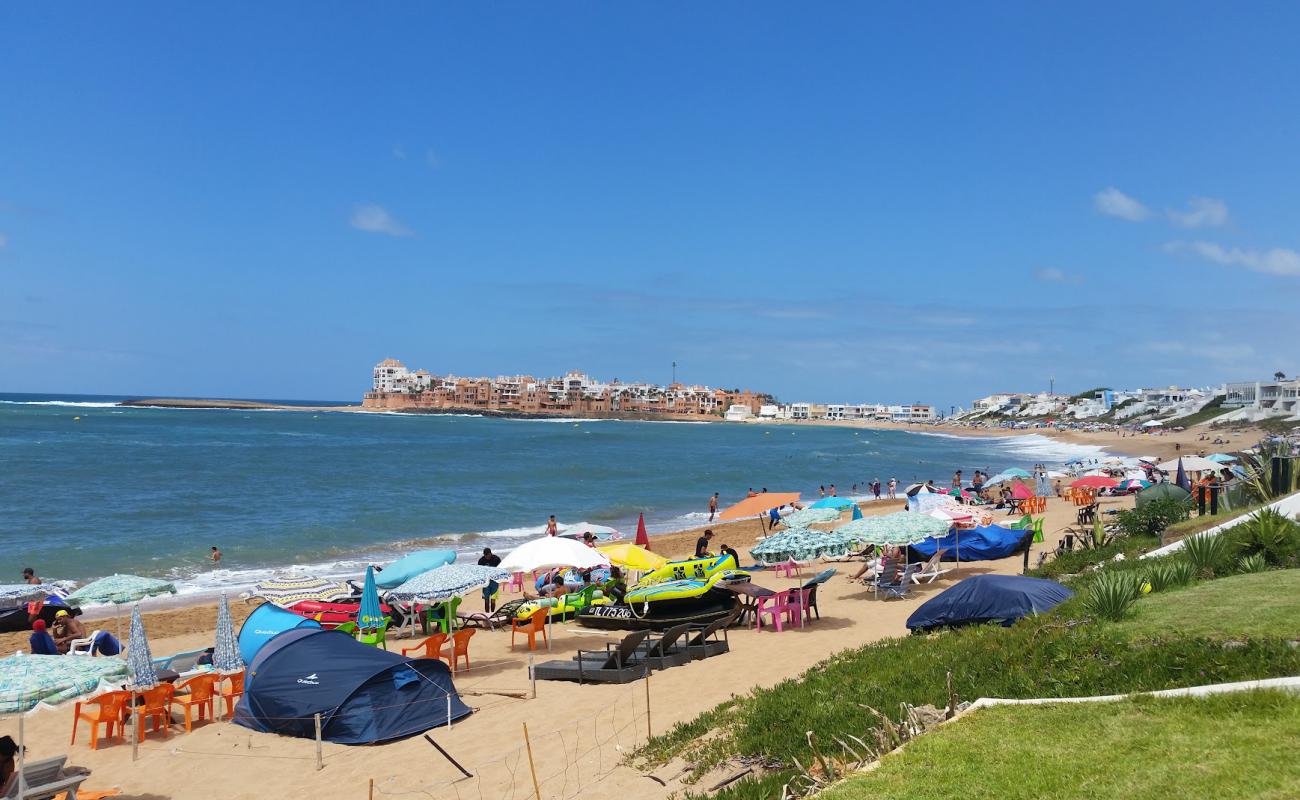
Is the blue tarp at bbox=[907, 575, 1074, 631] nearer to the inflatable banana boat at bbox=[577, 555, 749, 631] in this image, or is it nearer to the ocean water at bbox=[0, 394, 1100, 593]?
the inflatable banana boat at bbox=[577, 555, 749, 631]

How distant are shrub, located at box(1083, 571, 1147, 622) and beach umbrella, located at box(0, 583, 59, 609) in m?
17.6

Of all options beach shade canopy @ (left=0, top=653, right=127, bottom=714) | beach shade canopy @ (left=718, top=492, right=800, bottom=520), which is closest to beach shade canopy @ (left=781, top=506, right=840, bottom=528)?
beach shade canopy @ (left=718, top=492, right=800, bottom=520)

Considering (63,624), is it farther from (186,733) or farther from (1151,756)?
(1151,756)

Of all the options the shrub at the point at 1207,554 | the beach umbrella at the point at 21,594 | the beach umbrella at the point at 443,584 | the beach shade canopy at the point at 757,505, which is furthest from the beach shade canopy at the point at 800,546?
the beach umbrella at the point at 21,594

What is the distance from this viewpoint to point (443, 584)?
39.9ft

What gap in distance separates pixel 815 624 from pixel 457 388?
599ft

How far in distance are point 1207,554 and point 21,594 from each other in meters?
19.8

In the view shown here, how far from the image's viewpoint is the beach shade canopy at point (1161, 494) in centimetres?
1929

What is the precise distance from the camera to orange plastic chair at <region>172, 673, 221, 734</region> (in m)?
10.2

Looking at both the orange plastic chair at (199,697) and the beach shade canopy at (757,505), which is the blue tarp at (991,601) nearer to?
the orange plastic chair at (199,697)

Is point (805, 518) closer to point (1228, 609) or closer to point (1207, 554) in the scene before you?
point (1207, 554)

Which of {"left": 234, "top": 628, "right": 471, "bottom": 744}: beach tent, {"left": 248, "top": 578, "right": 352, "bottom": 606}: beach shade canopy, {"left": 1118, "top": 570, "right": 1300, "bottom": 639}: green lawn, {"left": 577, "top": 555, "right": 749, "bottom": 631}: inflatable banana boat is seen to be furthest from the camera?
{"left": 248, "top": 578, "right": 352, "bottom": 606}: beach shade canopy

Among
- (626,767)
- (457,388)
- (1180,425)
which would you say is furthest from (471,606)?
(457,388)

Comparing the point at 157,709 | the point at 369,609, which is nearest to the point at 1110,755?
the point at 157,709
